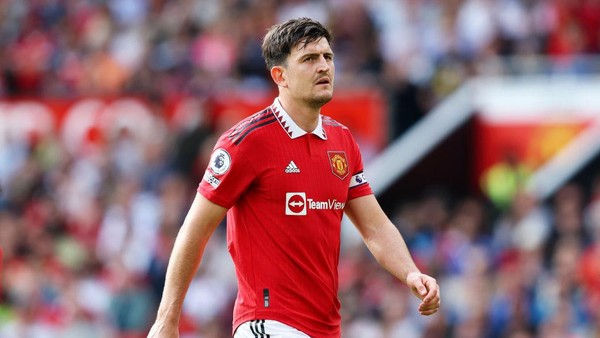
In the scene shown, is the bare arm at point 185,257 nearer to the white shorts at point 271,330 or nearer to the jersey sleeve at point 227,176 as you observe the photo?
the jersey sleeve at point 227,176

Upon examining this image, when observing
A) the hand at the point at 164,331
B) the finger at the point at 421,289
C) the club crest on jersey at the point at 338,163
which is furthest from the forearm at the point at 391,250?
the hand at the point at 164,331

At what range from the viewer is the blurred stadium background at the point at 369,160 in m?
13.3

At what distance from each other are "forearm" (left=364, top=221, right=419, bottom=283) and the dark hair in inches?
42.0

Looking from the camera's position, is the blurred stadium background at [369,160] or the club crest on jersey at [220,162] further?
the blurred stadium background at [369,160]

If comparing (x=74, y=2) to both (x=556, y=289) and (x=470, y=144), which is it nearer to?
(x=470, y=144)

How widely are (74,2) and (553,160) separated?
374 inches

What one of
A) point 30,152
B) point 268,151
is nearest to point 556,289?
point 268,151

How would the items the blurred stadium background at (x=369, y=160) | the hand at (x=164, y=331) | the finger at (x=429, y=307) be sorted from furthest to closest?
the blurred stadium background at (x=369, y=160) < the finger at (x=429, y=307) < the hand at (x=164, y=331)

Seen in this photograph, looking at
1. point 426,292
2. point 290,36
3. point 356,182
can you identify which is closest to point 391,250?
point 356,182

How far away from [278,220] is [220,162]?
16.1 inches

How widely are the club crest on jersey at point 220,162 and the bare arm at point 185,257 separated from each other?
0.15 meters

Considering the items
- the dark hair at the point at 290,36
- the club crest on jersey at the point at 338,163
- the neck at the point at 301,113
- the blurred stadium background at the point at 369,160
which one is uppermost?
the blurred stadium background at the point at 369,160

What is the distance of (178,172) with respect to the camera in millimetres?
16438

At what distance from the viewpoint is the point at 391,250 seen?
282 inches
